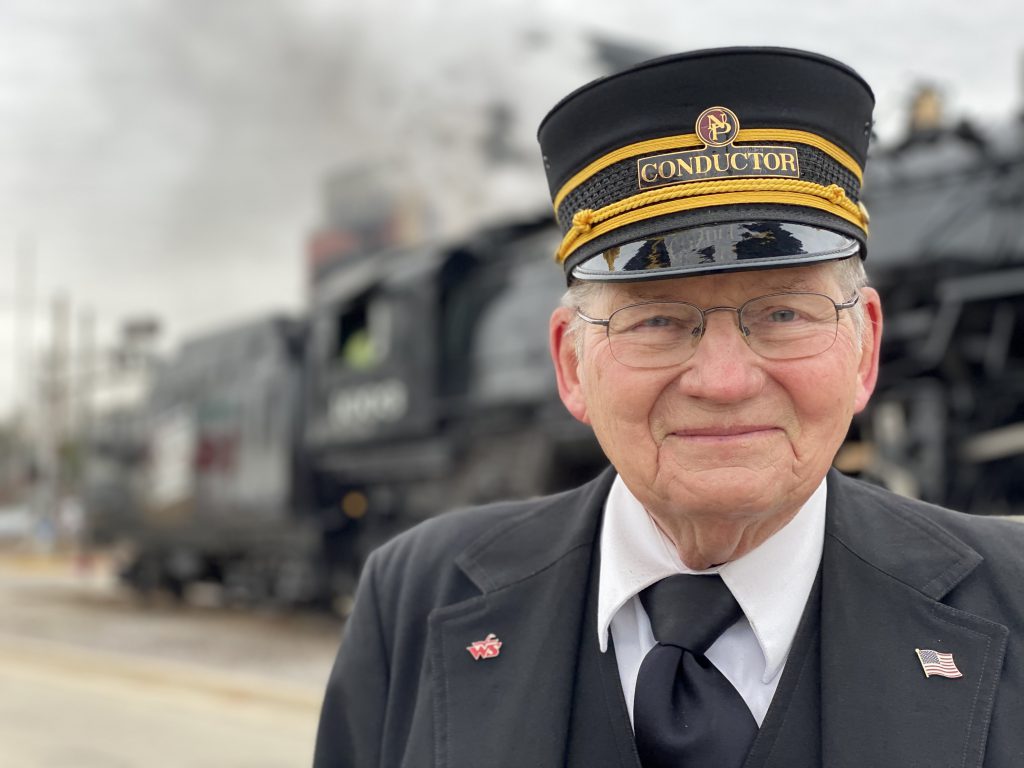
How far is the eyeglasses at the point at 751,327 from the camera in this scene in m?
1.34

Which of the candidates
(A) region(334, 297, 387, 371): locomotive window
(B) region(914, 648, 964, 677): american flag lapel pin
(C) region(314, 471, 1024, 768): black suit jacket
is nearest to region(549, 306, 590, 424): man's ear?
(C) region(314, 471, 1024, 768): black suit jacket

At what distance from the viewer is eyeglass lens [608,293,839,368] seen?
134cm

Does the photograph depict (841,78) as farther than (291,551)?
No

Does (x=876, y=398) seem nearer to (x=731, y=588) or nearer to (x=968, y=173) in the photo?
(x=968, y=173)

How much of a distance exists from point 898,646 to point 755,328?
435 mm

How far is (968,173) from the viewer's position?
6.36 metres

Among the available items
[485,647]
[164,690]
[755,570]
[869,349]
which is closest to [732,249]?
[869,349]

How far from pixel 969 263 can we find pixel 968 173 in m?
0.60

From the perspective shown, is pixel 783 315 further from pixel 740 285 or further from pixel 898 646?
pixel 898 646

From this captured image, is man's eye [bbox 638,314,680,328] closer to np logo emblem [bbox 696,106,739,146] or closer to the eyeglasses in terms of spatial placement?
the eyeglasses

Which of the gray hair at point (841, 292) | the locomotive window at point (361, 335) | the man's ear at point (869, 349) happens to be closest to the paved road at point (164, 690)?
the locomotive window at point (361, 335)

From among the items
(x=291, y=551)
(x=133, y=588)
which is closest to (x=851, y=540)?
(x=291, y=551)

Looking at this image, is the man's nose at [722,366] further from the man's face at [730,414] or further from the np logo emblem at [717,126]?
the np logo emblem at [717,126]

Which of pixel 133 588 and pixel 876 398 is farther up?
pixel 876 398
